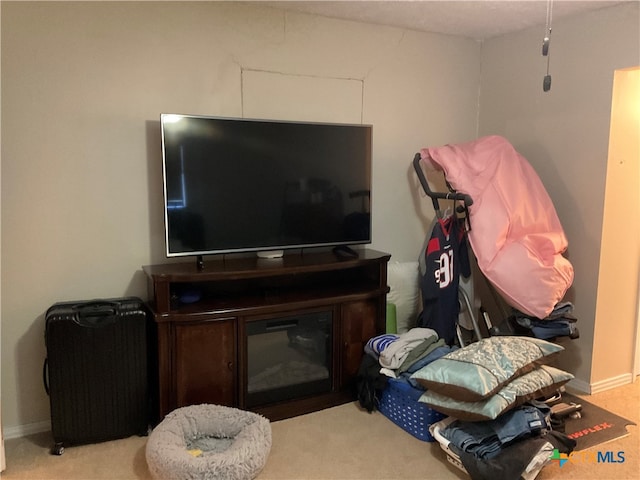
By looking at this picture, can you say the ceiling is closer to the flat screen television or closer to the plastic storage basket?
the flat screen television

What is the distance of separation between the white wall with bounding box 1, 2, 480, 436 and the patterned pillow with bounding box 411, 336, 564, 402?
5.13 ft

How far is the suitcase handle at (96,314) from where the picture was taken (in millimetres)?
2430

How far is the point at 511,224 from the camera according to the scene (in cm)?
289

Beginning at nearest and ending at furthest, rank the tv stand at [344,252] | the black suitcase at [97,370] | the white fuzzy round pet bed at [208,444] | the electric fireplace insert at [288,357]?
the white fuzzy round pet bed at [208,444]
the black suitcase at [97,370]
the electric fireplace insert at [288,357]
the tv stand at [344,252]

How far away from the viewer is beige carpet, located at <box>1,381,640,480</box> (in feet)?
7.47

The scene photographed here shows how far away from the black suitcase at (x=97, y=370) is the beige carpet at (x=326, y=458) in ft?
0.31

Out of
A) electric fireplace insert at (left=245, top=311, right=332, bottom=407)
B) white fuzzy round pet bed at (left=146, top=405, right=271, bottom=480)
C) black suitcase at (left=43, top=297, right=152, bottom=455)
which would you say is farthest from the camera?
electric fireplace insert at (left=245, top=311, right=332, bottom=407)

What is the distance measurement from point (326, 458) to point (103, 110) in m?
1.97

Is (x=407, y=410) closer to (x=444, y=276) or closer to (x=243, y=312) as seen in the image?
(x=444, y=276)

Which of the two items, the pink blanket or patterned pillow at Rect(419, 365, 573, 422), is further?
the pink blanket

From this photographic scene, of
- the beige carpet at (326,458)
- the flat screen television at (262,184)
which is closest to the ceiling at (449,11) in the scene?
the flat screen television at (262,184)

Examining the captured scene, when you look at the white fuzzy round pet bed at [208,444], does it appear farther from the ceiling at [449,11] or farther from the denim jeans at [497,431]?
the ceiling at [449,11]

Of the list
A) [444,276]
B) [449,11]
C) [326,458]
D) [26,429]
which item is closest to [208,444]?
[326,458]

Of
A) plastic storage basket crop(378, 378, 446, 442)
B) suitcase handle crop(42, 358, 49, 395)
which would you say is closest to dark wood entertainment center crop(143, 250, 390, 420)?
plastic storage basket crop(378, 378, 446, 442)
